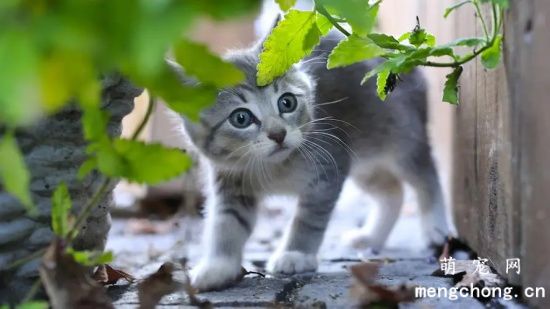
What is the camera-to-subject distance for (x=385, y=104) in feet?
7.98

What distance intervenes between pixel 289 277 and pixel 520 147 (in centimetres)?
81

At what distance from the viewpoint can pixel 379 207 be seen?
8.86ft

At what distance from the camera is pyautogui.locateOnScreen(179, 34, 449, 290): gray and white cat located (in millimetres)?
1913

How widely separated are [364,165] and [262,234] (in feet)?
2.88

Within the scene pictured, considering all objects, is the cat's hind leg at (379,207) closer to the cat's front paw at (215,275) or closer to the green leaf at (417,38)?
the cat's front paw at (215,275)

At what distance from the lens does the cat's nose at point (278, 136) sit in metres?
1.84

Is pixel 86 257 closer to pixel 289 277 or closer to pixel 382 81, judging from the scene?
pixel 382 81

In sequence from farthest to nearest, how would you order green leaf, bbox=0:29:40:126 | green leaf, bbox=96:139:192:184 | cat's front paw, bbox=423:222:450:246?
cat's front paw, bbox=423:222:450:246 < green leaf, bbox=96:139:192:184 < green leaf, bbox=0:29:40:126

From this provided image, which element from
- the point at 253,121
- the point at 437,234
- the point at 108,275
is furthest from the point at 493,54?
the point at 437,234

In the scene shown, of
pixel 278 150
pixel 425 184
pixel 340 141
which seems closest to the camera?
pixel 278 150

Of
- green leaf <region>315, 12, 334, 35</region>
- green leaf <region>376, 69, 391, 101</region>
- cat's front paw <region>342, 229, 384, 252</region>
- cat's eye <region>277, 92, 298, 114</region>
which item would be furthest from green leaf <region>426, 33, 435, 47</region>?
cat's front paw <region>342, 229, 384, 252</region>

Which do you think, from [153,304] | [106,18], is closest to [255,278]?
[153,304]

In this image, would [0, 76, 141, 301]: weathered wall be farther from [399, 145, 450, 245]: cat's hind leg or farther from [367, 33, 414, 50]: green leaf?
[399, 145, 450, 245]: cat's hind leg

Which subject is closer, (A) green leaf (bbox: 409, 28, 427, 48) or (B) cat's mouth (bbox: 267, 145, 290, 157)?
(A) green leaf (bbox: 409, 28, 427, 48)
